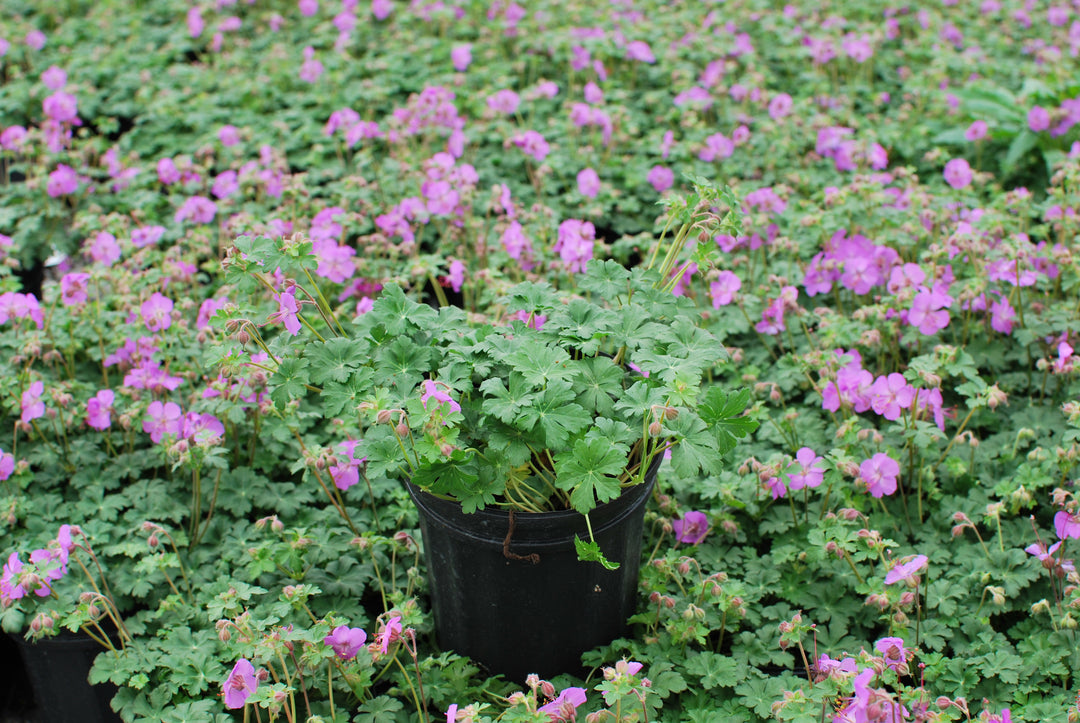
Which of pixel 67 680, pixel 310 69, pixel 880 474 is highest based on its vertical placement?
pixel 310 69

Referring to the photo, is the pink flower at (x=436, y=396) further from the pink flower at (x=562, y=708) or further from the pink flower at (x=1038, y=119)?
the pink flower at (x=1038, y=119)

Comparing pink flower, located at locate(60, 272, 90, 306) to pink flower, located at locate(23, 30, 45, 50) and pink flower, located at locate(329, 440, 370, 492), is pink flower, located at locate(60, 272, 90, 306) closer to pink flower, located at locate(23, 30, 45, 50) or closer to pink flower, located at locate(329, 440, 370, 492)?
pink flower, located at locate(329, 440, 370, 492)

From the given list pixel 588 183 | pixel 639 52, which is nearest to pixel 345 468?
pixel 588 183

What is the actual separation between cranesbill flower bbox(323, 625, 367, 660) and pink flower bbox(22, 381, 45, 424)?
3.86ft

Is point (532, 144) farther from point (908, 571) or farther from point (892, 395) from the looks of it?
point (908, 571)

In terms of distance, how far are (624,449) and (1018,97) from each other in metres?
3.73

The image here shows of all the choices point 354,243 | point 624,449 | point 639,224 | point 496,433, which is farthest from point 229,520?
point 639,224

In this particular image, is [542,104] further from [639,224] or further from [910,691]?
[910,691]

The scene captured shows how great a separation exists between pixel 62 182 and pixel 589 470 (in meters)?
3.04

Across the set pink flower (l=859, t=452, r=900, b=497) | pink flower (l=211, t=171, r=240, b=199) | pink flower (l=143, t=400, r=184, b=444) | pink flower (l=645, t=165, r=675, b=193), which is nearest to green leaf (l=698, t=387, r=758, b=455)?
pink flower (l=859, t=452, r=900, b=497)

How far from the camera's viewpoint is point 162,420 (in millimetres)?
2594

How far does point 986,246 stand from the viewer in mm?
2932

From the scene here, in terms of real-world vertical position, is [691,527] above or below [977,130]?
below

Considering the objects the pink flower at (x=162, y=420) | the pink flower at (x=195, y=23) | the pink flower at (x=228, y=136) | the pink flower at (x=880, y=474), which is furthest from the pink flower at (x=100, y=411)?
the pink flower at (x=195, y=23)
